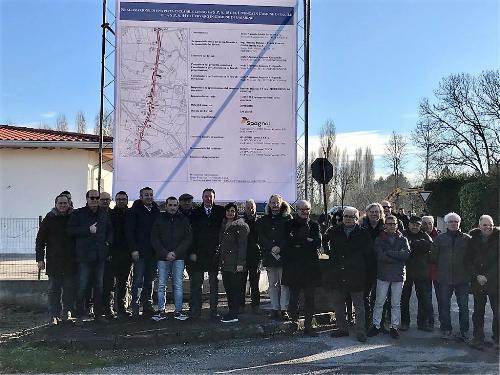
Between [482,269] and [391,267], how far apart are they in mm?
1177

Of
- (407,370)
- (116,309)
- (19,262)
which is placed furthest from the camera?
(19,262)

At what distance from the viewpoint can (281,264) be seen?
7797mm

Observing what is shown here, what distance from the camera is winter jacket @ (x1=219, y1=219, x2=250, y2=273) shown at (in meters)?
7.70

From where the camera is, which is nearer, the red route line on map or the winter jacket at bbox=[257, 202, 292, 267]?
the winter jacket at bbox=[257, 202, 292, 267]

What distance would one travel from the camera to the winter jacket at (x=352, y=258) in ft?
23.5

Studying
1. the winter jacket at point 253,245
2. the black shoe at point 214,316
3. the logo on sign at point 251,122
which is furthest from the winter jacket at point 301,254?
the logo on sign at point 251,122

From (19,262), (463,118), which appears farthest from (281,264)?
(463,118)

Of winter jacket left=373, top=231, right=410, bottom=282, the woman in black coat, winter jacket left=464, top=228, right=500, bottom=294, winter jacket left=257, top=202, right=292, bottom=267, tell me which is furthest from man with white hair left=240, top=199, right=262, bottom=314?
winter jacket left=464, top=228, right=500, bottom=294

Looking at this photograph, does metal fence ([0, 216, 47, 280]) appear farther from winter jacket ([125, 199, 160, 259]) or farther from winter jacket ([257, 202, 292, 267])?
winter jacket ([257, 202, 292, 267])

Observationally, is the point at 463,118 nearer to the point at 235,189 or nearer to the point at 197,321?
the point at 235,189

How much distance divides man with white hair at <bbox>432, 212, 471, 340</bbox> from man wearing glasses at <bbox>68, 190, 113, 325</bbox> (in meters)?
4.69

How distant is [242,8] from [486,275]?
20.8 ft

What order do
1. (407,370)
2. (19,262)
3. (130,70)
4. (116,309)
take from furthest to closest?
(19,262) < (130,70) < (116,309) < (407,370)

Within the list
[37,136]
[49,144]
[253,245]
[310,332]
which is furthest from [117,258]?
[37,136]
